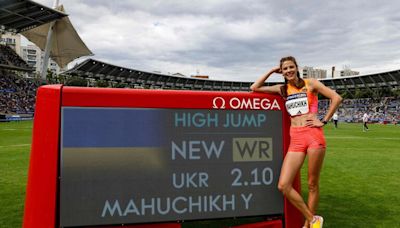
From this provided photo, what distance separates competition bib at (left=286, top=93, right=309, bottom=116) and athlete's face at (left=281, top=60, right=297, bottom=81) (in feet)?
0.65

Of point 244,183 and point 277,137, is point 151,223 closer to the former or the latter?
point 244,183

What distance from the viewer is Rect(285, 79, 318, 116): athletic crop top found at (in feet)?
11.1

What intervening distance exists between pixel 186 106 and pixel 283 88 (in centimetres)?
105

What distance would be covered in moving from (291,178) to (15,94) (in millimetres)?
56881

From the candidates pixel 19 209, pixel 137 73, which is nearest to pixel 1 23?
pixel 137 73

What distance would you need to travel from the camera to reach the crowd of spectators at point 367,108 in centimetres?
6369

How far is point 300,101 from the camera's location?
11.1ft

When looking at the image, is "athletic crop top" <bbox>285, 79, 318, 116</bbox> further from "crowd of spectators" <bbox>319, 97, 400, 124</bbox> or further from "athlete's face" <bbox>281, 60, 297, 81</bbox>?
"crowd of spectators" <bbox>319, 97, 400, 124</bbox>

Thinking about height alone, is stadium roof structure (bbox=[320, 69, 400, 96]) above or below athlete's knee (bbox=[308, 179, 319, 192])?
above

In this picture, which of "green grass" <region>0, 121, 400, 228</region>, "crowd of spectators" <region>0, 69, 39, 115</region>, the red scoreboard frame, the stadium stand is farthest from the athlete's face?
the stadium stand

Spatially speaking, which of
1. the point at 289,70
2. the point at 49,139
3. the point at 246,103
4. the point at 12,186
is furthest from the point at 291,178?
the point at 12,186

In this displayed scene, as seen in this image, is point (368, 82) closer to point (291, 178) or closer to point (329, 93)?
point (329, 93)

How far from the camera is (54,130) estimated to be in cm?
290

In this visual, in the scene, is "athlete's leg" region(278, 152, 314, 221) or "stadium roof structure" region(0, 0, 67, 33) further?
"stadium roof structure" region(0, 0, 67, 33)
